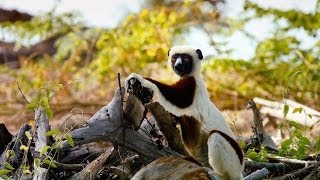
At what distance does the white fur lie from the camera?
179 inches

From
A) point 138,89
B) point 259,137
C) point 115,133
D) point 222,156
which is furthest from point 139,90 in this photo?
point 259,137

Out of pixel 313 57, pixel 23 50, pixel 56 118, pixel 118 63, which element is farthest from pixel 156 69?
pixel 23 50

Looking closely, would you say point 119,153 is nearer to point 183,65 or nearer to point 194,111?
point 194,111

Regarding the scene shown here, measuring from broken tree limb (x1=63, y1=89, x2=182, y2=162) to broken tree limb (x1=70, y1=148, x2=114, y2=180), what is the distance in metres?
0.22

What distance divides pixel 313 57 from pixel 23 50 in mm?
7597

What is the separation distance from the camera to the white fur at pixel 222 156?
14.9ft

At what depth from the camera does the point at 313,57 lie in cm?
1032

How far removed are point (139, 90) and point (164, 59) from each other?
267 inches

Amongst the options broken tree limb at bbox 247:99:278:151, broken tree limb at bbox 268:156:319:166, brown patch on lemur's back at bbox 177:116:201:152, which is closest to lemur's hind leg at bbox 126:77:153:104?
brown patch on lemur's back at bbox 177:116:201:152

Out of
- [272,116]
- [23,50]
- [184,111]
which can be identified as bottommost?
[272,116]

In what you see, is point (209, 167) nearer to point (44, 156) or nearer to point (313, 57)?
point (44, 156)

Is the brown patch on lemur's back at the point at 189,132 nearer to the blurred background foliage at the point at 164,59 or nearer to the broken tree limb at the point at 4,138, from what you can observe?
the broken tree limb at the point at 4,138

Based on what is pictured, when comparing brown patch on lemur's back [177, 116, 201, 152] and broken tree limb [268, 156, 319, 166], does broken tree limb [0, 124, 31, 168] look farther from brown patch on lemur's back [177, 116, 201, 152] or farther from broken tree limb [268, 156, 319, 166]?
broken tree limb [268, 156, 319, 166]

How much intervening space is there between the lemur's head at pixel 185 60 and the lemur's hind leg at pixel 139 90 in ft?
1.58
